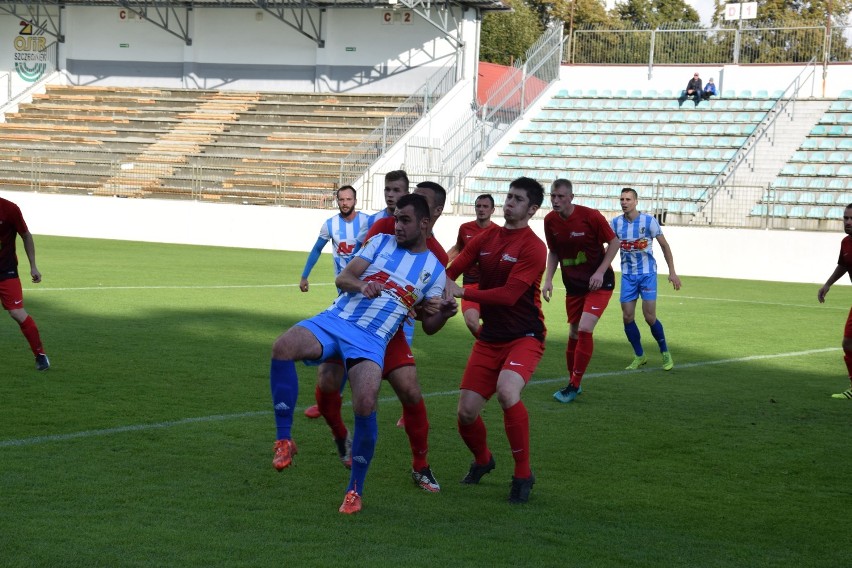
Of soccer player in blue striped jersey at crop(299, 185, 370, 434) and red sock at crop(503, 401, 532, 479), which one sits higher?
soccer player in blue striped jersey at crop(299, 185, 370, 434)

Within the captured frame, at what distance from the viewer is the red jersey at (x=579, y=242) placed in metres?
9.99

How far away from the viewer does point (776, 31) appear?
36750 millimetres

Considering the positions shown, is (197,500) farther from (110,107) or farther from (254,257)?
(110,107)

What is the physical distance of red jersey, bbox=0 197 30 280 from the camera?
10.1 metres

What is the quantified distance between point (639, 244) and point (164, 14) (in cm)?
3380

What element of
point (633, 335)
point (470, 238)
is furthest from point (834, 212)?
point (470, 238)

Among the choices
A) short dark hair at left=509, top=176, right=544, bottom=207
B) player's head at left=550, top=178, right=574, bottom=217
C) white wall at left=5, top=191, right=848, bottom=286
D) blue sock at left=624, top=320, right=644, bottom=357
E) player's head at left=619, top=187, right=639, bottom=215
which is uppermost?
short dark hair at left=509, top=176, right=544, bottom=207

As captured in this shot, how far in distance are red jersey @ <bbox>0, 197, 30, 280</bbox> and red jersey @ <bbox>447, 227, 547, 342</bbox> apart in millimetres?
4986

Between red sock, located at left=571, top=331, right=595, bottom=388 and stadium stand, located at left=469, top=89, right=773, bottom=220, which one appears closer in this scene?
red sock, located at left=571, top=331, right=595, bottom=388

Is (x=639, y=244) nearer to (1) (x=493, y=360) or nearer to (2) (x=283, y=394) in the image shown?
(1) (x=493, y=360)

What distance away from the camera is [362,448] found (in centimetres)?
591

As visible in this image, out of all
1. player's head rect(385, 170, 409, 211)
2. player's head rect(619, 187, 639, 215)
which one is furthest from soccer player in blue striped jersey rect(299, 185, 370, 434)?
player's head rect(619, 187, 639, 215)

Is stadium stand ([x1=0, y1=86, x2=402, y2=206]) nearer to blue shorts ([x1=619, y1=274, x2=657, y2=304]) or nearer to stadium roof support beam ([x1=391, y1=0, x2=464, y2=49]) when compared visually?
stadium roof support beam ([x1=391, y1=0, x2=464, y2=49])

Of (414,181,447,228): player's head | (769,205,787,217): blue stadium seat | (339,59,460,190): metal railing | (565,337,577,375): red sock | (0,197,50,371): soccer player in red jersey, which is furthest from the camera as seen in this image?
(339,59,460,190): metal railing
